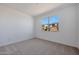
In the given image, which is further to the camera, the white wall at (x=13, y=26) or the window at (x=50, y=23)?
the window at (x=50, y=23)

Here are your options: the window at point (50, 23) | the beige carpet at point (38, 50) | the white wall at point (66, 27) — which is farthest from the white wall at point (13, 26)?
the white wall at point (66, 27)

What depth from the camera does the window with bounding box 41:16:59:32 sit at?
Answer: 388 centimetres

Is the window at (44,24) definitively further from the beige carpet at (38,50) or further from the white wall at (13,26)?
the beige carpet at (38,50)

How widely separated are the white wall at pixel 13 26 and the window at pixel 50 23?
831 mm

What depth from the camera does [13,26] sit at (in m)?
3.66

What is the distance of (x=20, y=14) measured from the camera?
4086 millimetres

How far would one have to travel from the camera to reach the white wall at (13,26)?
3221 mm

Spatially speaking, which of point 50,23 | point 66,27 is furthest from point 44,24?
point 66,27

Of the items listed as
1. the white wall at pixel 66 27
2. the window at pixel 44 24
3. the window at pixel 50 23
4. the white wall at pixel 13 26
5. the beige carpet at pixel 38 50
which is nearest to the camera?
the beige carpet at pixel 38 50

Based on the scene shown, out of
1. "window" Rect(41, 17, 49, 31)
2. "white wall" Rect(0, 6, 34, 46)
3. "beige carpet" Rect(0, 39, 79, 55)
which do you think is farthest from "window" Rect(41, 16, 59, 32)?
"beige carpet" Rect(0, 39, 79, 55)

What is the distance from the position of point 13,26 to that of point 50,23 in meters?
1.89

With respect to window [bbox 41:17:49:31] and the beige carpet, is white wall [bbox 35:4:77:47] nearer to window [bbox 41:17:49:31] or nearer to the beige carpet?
window [bbox 41:17:49:31]

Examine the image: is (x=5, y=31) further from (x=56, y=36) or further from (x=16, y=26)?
(x=56, y=36)

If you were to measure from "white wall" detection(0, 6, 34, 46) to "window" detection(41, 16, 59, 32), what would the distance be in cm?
83
